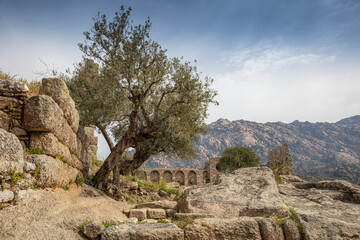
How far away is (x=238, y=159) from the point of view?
41406 mm

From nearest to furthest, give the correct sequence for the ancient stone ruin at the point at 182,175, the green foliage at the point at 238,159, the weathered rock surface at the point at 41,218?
the weathered rock surface at the point at 41,218 → the green foliage at the point at 238,159 → the ancient stone ruin at the point at 182,175

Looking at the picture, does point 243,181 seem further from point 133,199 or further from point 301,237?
point 133,199

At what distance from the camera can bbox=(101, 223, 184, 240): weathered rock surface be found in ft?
13.2

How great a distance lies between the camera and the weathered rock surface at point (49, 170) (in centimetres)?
522

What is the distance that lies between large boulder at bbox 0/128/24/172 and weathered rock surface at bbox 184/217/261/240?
10.7 feet

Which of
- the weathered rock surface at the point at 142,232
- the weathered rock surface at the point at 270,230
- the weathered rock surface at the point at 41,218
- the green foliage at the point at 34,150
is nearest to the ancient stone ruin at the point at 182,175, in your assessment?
the weathered rock surface at the point at 41,218

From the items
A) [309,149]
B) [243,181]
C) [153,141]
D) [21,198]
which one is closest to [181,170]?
[153,141]

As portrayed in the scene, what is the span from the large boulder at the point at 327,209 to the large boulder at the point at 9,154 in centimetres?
501

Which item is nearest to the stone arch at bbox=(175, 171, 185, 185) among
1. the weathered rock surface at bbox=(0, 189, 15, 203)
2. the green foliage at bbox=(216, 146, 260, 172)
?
the green foliage at bbox=(216, 146, 260, 172)

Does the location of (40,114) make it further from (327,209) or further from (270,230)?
(327,209)

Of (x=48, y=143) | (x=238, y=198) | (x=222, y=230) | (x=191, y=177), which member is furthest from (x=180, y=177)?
(x=222, y=230)

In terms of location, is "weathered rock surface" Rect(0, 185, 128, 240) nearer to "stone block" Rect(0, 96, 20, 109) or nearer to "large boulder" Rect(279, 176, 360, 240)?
"stone block" Rect(0, 96, 20, 109)

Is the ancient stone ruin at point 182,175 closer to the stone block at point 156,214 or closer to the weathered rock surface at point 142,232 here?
the stone block at point 156,214

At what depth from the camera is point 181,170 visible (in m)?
55.2
